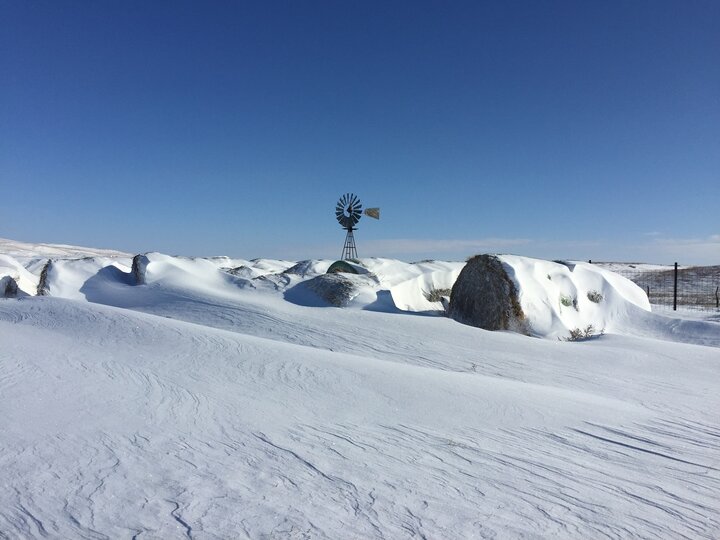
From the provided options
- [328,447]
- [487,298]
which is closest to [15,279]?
[487,298]

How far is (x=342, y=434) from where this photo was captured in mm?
2611

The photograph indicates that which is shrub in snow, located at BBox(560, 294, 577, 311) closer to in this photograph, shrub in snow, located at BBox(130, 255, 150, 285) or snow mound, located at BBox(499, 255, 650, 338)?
snow mound, located at BBox(499, 255, 650, 338)

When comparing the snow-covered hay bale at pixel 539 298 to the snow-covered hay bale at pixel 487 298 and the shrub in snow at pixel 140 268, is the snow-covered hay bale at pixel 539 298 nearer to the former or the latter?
the snow-covered hay bale at pixel 487 298

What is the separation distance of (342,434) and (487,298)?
18.1 feet

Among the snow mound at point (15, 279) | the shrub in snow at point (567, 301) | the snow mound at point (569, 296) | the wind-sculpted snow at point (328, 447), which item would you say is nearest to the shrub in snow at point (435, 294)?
the snow mound at point (569, 296)

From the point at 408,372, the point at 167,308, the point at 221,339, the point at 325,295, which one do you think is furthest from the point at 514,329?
the point at 167,308

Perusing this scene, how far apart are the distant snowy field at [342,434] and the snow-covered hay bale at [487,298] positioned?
56.6 inches

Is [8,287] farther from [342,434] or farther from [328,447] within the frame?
[328,447]

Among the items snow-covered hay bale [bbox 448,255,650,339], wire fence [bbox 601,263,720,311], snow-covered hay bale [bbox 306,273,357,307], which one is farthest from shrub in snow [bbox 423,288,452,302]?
wire fence [bbox 601,263,720,311]

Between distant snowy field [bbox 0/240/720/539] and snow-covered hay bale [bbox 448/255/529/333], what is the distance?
4.72ft

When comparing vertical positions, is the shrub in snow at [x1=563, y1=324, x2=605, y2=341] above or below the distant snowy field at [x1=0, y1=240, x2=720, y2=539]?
above

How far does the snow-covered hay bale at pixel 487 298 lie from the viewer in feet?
24.3

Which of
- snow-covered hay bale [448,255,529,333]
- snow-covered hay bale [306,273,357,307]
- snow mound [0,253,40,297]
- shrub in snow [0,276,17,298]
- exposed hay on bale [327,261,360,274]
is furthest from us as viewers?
exposed hay on bale [327,261,360,274]

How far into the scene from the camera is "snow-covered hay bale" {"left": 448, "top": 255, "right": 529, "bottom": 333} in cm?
741
